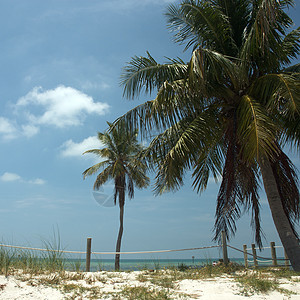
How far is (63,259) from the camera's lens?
691cm

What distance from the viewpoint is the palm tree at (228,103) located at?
8.44 metres

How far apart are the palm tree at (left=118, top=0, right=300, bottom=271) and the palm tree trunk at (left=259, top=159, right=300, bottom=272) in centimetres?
2

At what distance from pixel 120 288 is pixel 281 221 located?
4.76m

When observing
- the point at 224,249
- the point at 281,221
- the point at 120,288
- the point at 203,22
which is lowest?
the point at 120,288

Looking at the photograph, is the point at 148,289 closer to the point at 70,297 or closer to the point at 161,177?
the point at 70,297

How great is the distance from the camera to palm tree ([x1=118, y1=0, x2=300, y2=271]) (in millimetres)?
8438

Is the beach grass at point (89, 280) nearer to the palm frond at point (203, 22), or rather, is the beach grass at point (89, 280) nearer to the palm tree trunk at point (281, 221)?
the palm tree trunk at point (281, 221)

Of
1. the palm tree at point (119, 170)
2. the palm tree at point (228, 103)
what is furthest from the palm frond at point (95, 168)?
the palm tree at point (228, 103)

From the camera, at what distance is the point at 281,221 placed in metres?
8.36

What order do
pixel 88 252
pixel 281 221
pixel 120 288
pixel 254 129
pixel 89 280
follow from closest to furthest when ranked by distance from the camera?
pixel 120 288 → pixel 89 280 → pixel 254 129 → pixel 281 221 → pixel 88 252

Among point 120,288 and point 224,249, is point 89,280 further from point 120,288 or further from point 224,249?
point 224,249

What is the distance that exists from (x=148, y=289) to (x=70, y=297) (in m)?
1.40

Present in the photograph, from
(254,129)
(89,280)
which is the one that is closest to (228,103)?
(254,129)

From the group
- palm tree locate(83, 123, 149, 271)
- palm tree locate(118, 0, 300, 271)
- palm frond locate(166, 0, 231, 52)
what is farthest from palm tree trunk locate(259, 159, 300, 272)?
palm tree locate(83, 123, 149, 271)
